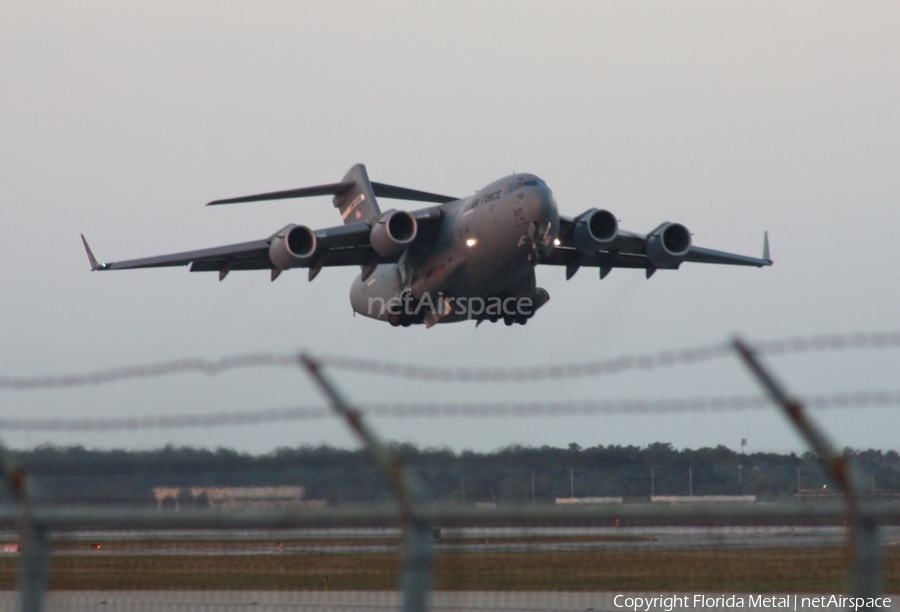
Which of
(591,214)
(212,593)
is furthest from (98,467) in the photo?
(591,214)

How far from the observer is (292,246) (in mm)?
25156

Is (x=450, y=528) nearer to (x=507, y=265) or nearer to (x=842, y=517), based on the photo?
(x=842, y=517)

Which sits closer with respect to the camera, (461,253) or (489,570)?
(489,570)

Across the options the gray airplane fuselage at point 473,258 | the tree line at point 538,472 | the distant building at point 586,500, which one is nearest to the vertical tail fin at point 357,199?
the gray airplane fuselage at point 473,258

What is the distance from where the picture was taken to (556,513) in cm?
358

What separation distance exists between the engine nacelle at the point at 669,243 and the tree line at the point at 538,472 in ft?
75.4

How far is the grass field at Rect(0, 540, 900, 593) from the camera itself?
12.9ft

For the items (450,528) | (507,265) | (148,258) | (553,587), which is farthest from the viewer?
(148,258)

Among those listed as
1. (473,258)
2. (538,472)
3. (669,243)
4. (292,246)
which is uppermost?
(669,243)

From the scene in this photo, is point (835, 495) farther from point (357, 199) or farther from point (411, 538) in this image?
point (357, 199)

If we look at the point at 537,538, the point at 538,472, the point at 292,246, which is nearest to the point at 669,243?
the point at 292,246

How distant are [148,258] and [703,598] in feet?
83.8

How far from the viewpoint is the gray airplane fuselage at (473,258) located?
23.6 meters

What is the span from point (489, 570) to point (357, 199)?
2976 cm
